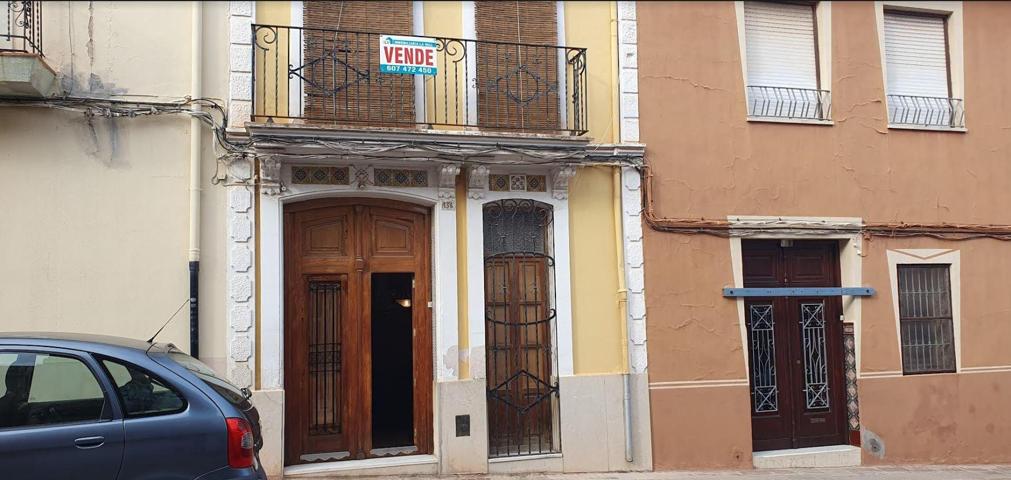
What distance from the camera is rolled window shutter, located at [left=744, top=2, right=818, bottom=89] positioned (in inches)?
370

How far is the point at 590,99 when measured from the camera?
8773mm

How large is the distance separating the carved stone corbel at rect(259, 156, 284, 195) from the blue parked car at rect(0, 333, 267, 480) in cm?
305

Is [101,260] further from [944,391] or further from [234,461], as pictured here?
[944,391]

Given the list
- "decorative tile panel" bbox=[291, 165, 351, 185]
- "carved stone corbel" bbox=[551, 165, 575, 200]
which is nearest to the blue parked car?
"decorative tile panel" bbox=[291, 165, 351, 185]

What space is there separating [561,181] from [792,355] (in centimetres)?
→ 353

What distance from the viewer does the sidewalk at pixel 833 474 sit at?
8188 millimetres

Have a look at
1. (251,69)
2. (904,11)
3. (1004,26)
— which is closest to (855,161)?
(904,11)

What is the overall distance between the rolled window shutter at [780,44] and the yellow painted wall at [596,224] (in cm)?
182

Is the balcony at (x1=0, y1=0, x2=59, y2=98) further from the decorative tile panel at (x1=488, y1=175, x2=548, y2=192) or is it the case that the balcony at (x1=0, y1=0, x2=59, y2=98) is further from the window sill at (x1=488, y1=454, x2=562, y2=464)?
the window sill at (x1=488, y1=454, x2=562, y2=464)

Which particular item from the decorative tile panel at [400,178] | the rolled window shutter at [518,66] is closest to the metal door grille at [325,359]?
the decorative tile panel at [400,178]

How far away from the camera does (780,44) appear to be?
948cm

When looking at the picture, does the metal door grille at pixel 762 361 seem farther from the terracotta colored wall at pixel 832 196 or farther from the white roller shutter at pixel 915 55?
the white roller shutter at pixel 915 55

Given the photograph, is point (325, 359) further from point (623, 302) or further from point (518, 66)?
point (518, 66)

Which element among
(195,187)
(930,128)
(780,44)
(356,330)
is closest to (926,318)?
(930,128)
